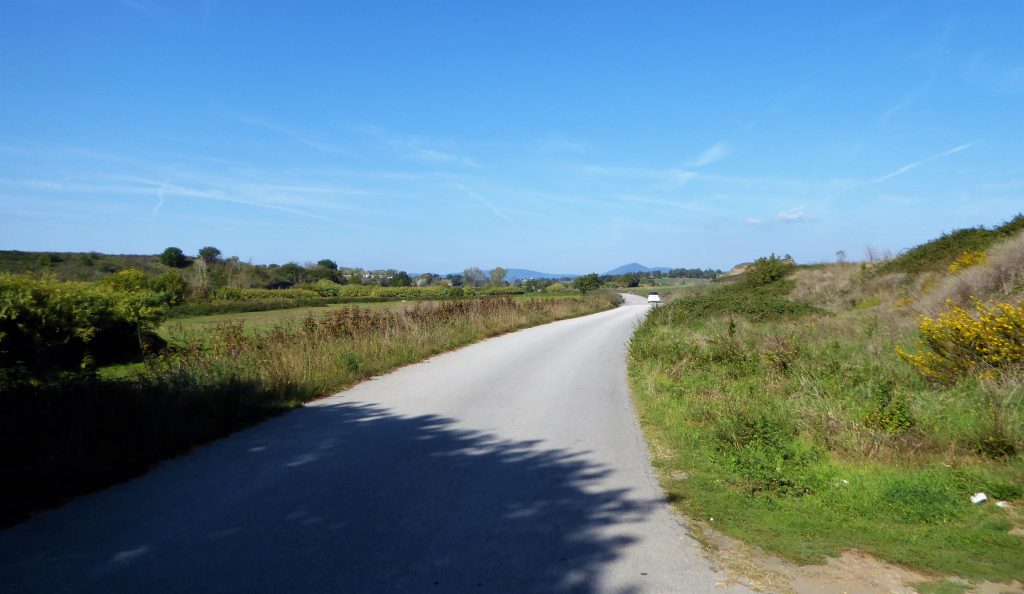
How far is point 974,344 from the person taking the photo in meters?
9.02

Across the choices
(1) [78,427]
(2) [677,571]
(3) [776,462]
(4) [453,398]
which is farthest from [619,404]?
(1) [78,427]

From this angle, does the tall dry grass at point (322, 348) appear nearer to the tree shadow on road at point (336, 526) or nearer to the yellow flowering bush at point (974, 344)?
the tree shadow on road at point (336, 526)

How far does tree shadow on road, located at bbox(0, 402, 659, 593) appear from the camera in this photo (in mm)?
3881

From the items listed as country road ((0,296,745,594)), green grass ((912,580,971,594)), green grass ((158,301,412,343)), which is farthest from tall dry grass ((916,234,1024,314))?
green grass ((158,301,412,343))

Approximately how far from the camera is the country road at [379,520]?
12.8 ft

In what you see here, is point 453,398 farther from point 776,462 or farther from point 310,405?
A: point 776,462

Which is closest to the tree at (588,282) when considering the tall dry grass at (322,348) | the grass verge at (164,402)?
the tall dry grass at (322,348)

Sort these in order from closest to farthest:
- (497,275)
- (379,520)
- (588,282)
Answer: (379,520)
(588,282)
(497,275)

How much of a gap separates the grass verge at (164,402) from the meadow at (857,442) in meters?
5.65

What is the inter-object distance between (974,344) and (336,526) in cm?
942

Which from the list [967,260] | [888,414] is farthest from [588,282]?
[888,414]

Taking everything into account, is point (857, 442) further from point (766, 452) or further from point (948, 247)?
point (948, 247)

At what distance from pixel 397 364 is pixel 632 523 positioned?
10.8 metres

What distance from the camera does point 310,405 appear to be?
32.6ft
